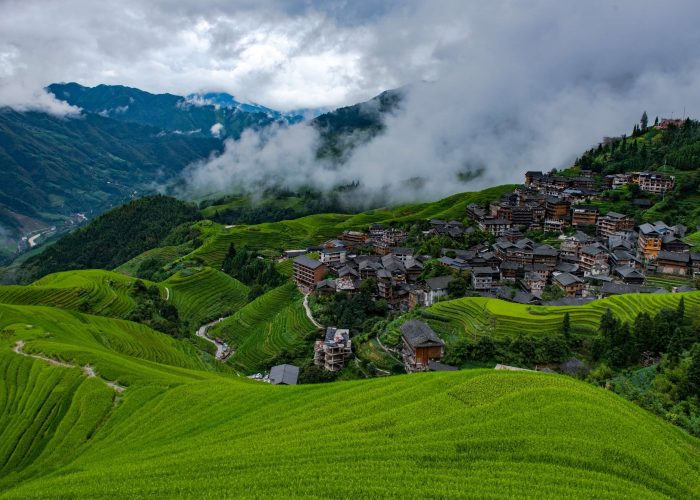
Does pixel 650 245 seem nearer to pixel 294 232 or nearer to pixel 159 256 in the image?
pixel 294 232

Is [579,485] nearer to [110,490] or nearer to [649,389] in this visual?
[110,490]

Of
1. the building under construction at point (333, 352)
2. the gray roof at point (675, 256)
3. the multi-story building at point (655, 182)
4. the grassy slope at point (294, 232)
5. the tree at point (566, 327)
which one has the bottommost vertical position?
the building under construction at point (333, 352)

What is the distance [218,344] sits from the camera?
67.2 metres

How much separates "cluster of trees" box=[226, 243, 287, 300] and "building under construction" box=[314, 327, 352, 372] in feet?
113

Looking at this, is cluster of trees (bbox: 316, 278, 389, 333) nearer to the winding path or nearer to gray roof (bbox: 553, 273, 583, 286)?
gray roof (bbox: 553, 273, 583, 286)

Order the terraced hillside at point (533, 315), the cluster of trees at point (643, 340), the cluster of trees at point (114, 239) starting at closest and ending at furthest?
Result: the cluster of trees at point (643, 340), the terraced hillside at point (533, 315), the cluster of trees at point (114, 239)

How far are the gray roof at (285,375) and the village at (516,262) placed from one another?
377 centimetres

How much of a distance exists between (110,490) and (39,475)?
7603mm

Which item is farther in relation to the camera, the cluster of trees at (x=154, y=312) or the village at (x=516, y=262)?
the cluster of trees at (x=154, y=312)

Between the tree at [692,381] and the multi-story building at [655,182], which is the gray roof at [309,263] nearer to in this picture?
the tree at [692,381]

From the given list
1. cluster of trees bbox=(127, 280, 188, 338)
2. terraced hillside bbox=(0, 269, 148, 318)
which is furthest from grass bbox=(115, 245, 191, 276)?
terraced hillside bbox=(0, 269, 148, 318)

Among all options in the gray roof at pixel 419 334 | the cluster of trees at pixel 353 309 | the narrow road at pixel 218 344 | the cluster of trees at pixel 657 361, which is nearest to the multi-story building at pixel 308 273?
the cluster of trees at pixel 353 309

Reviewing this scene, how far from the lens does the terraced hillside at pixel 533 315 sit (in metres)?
45.4

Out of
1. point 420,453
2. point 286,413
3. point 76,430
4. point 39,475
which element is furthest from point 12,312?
point 420,453
